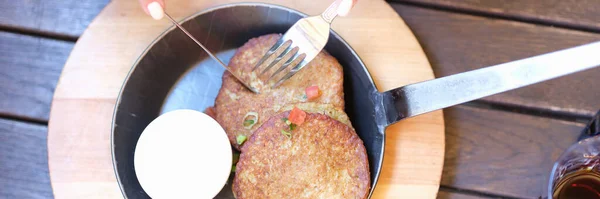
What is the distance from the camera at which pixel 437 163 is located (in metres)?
1.79

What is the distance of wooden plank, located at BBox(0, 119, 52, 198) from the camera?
6.28 feet

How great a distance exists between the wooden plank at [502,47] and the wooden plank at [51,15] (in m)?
1.42

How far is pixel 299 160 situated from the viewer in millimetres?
1647

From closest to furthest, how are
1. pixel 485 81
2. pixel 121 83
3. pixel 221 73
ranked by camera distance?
1. pixel 485 81
2. pixel 121 83
3. pixel 221 73

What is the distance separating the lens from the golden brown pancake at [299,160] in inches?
64.6

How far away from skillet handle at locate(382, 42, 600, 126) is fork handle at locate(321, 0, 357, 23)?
0.34 meters

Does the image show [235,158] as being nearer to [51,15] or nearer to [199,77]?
[199,77]

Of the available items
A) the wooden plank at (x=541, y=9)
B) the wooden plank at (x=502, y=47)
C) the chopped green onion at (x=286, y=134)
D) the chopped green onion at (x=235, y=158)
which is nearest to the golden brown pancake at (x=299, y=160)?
the chopped green onion at (x=286, y=134)

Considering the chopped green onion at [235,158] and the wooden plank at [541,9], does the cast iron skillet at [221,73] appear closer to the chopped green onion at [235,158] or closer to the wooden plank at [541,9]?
the chopped green onion at [235,158]

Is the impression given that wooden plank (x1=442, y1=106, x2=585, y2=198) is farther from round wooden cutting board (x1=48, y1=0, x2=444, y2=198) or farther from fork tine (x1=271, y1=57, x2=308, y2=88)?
fork tine (x1=271, y1=57, x2=308, y2=88)

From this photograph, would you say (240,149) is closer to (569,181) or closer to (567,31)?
(569,181)

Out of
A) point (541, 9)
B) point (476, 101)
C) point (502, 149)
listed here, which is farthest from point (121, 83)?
point (541, 9)

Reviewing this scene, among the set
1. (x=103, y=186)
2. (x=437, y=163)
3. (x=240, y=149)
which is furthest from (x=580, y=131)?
(x=103, y=186)

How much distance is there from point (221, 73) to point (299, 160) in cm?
57
